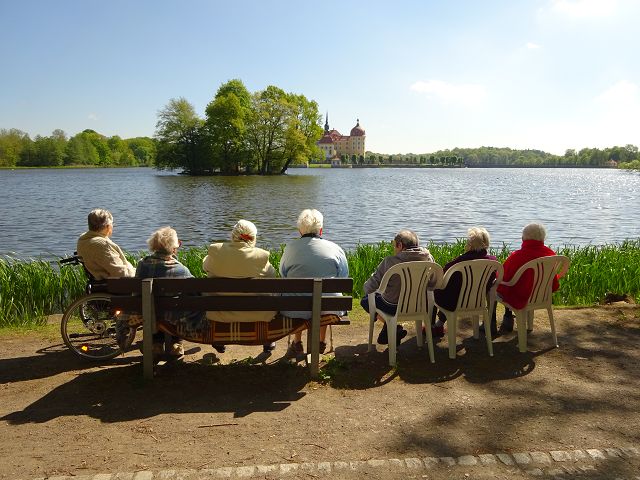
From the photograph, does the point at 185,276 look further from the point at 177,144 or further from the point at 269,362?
the point at 177,144

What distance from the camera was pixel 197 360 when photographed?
→ 5.16 metres

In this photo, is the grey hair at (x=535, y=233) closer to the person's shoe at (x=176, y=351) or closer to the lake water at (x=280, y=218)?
the person's shoe at (x=176, y=351)

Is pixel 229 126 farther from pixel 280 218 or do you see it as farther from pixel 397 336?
pixel 397 336

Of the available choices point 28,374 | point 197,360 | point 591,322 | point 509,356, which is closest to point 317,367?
point 197,360

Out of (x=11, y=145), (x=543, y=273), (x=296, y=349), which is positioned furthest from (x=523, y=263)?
(x=11, y=145)

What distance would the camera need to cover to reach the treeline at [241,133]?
67.5 meters

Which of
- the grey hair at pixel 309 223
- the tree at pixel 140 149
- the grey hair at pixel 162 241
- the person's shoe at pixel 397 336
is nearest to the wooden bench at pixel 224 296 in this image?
the grey hair at pixel 162 241

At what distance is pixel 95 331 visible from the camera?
527 centimetres

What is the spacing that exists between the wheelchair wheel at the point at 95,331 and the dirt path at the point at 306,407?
6.0 inches

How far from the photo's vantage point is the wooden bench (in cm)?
434

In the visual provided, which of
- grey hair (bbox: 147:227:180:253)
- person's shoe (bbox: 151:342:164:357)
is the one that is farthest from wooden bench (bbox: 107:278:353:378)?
grey hair (bbox: 147:227:180:253)

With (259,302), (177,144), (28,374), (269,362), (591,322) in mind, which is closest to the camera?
(259,302)

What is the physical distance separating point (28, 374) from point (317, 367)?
2.65m

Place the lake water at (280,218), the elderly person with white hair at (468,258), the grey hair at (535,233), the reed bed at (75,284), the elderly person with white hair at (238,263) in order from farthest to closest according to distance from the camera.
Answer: the lake water at (280,218), the reed bed at (75,284), the grey hair at (535,233), the elderly person with white hair at (468,258), the elderly person with white hair at (238,263)
